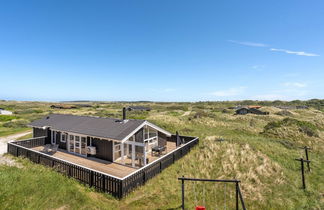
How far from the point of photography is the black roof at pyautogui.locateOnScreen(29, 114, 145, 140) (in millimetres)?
12659

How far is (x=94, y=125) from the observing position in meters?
15.0

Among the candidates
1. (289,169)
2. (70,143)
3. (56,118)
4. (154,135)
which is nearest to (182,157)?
(154,135)

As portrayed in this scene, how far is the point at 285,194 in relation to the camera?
9.51 metres

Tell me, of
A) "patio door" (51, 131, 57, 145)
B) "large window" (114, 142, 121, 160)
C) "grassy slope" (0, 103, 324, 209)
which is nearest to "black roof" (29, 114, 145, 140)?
"patio door" (51, 131, 57, 145)

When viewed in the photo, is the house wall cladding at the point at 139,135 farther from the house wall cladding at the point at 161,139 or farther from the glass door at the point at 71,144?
the glass door at the point at 71,144

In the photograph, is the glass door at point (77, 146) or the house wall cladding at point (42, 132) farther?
the house wall cladding at point (42, 132)

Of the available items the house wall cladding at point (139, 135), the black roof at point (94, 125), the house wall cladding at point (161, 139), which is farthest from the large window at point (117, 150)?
the house wall cladding at point (161, 139)

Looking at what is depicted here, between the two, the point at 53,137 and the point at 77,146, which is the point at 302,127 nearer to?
the point at 77,146

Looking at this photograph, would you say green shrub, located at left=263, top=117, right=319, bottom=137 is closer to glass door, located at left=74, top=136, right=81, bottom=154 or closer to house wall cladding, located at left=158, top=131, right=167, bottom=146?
house wall cladding, located at left=158, top=131, right=167, bottom=146

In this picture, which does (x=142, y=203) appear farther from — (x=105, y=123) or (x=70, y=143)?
(x=70, y=143)

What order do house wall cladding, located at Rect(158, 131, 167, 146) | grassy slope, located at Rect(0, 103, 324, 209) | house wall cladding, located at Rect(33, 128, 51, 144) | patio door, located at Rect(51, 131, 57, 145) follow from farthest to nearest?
house wall cladding, located at Rect(33, 128, 51, 144) < patio door, located at Rect(51, 131, 57, 145) < house wall cladding, located at Rect(158, 131, 167, 146) < grassy slope, located at Rect(0, 103, 324, 209)

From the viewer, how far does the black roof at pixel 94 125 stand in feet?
41.5

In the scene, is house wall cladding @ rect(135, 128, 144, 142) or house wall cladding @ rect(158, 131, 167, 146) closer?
house wall cladding @ rect(135, 128, 144, 142)

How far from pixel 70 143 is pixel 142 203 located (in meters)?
10.9
